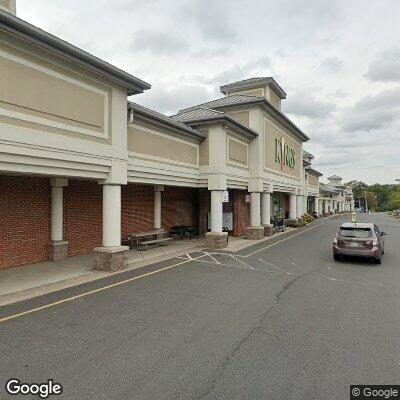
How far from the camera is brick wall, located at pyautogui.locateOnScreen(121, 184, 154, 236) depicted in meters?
17.2

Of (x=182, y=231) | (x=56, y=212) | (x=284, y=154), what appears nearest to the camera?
(x=56, y=212)

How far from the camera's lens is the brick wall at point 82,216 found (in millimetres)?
14047

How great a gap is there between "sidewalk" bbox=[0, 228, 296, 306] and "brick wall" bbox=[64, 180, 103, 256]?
74cm

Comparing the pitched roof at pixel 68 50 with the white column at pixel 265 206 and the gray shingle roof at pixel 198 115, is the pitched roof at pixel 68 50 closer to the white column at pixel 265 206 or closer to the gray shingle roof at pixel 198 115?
the gray shingle roof at pixel 198 115

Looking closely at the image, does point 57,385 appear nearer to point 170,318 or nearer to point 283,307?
point 170,318

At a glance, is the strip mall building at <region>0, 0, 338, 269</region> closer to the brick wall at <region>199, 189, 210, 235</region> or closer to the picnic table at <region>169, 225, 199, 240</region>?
the brick wall at <region>199, 189, 210, 235</region>

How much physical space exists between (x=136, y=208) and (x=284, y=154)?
15039 millimetres

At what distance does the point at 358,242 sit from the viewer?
13172 mm

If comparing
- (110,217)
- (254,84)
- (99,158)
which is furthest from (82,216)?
(254,84)

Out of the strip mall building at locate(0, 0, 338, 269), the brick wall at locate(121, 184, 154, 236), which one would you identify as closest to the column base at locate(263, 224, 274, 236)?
the strip mall building at locate(0, 0, 338, 269)

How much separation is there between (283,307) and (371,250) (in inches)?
274

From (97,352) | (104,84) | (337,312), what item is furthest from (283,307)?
(104,84)

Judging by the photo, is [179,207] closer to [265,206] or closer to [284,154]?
[265,206]

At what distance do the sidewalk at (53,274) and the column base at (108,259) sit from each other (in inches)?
10.0
